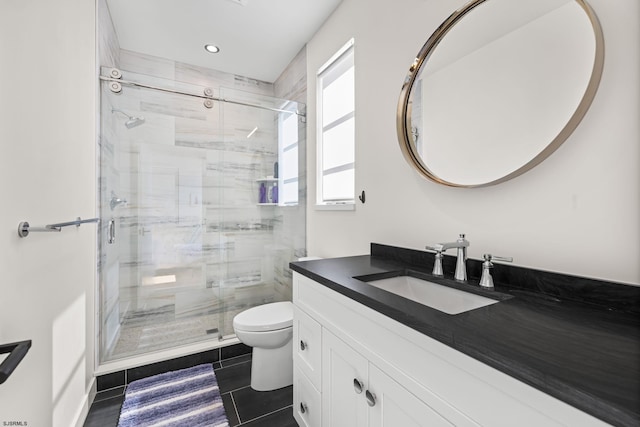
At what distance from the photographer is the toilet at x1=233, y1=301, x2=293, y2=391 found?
1.67 m

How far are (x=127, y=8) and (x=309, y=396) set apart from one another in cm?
274

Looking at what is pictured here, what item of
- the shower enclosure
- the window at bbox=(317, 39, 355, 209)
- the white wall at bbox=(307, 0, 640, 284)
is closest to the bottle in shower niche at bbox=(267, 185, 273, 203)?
the shower enclosure

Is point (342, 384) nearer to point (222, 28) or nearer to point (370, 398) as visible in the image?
point (370, 398)

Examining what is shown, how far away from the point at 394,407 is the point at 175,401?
57.9 inches

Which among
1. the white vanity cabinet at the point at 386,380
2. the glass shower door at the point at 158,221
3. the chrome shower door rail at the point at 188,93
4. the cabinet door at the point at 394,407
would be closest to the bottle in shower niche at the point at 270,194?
the glass shower door at the point at 158,221

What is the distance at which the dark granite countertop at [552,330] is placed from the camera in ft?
1.35

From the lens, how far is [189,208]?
2.29m

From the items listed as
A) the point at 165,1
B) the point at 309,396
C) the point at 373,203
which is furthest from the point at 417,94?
the point at 165,1

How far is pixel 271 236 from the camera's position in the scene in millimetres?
2611

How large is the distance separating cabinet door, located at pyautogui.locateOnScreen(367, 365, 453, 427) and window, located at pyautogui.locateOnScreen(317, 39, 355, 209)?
111 cm

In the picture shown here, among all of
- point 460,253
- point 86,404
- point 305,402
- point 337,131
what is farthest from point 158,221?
point 460,253

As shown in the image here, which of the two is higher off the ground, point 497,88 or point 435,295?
point 497,88

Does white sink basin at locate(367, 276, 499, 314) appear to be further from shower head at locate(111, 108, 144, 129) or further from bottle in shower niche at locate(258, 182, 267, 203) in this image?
shower head at locate(111, 108, 144, 129)

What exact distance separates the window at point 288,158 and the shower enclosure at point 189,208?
0.03 ft
